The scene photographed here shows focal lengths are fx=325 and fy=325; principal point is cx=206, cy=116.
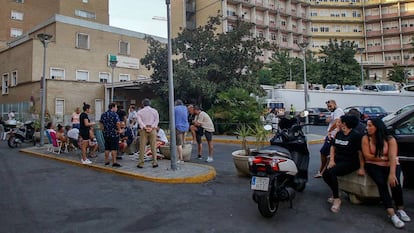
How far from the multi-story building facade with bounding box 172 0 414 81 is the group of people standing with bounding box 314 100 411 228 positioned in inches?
2103

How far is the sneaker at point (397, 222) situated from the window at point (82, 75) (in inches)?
1109

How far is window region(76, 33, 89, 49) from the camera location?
1131 inches

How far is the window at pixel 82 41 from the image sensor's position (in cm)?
2873

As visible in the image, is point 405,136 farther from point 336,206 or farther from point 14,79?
point 14,79

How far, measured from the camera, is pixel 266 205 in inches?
177

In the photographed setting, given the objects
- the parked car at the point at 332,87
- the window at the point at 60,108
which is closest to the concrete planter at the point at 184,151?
the window at the point at 60,108

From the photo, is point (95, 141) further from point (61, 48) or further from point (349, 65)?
point (349, 65)

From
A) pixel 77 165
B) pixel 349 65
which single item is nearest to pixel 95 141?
pixel 77 165

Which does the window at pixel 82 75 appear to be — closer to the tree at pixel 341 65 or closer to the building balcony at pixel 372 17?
the tree at pixel 341 65

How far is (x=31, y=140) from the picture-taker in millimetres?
16250

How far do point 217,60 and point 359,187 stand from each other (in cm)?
1565

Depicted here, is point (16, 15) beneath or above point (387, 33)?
beneath

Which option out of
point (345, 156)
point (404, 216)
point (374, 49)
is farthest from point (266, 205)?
point (374, 49)

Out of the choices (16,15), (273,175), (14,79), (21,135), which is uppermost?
(16,15)
